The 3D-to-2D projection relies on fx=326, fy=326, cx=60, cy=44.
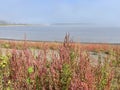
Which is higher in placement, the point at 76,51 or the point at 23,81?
the point at 76,51

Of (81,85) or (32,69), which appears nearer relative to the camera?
(81,85)

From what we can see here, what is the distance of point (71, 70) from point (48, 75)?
344 mm

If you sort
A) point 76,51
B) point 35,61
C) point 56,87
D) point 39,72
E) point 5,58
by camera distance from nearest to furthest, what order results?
point 56,87 < point 39,72 < point 35,61 < point 76,51 < point 5,58

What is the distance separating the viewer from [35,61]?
17.2ft

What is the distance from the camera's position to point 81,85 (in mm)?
3625

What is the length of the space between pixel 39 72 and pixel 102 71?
3.06 ft

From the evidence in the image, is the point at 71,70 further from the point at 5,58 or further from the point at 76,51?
the point at 5,58

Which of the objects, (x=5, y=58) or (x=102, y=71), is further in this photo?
(x=5, y=58)

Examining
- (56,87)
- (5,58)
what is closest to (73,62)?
(56,87)

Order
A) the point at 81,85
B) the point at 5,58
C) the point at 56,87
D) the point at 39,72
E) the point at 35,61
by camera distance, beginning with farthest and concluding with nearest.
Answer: the point at 5,58, the point at 35,61, the point at 39,72, the point at 56,87, the point at 81,85

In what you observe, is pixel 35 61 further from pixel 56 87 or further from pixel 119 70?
pixel 119 70

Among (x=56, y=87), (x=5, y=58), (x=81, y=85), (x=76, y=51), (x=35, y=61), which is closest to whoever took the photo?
(x=81, y=85)

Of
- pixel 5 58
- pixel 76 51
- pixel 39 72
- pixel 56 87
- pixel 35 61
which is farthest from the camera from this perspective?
pixel 5 58

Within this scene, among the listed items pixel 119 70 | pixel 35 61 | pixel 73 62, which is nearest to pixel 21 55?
pixel 35 61
